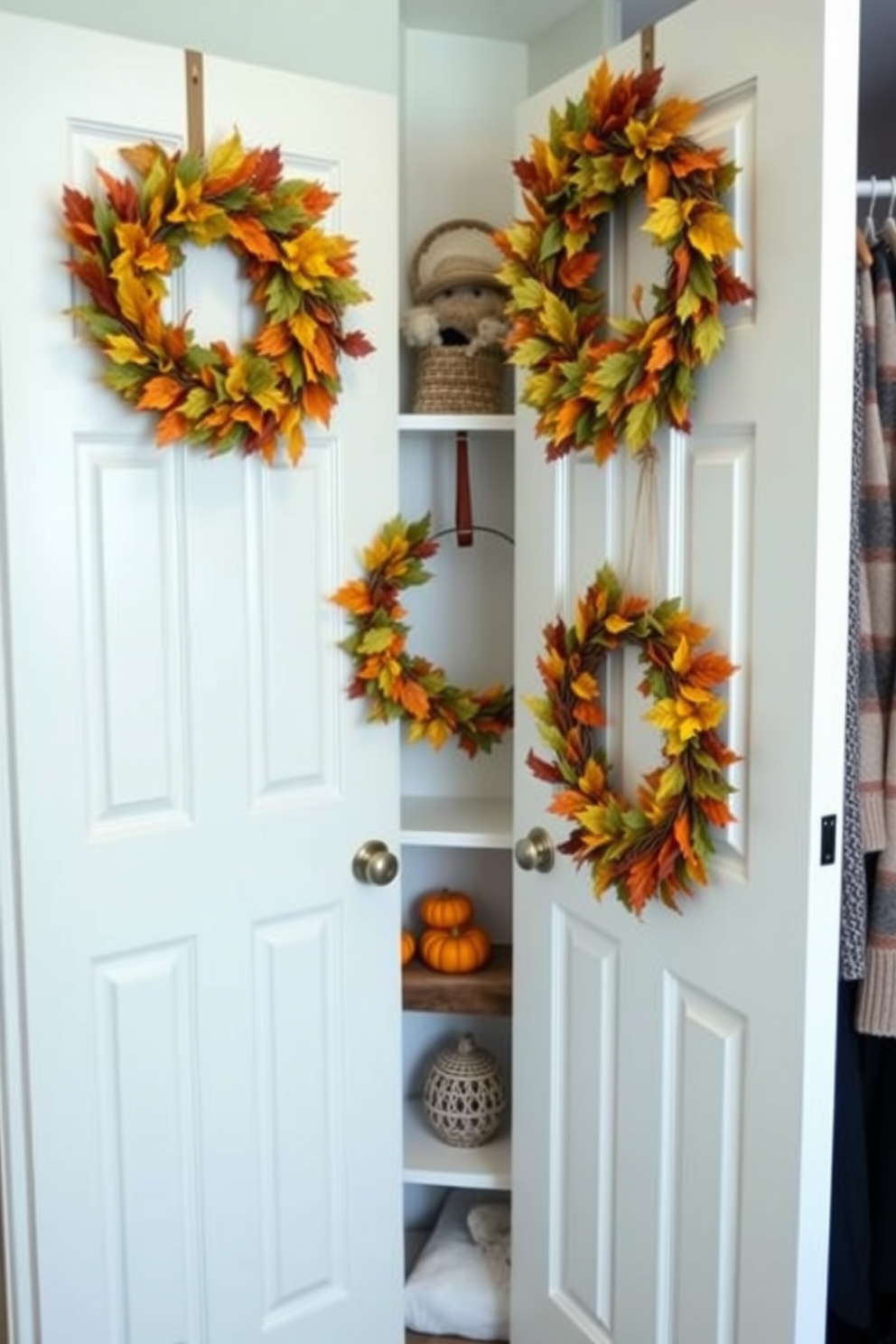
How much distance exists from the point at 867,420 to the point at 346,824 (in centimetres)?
92

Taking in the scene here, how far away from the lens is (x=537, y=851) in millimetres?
1808

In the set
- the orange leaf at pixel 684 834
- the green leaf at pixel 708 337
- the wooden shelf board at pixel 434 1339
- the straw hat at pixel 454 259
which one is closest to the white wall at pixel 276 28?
the straw hat at pixel 454 259

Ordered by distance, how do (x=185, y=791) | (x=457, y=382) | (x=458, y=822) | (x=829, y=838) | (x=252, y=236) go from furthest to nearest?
(x=458, y=822) → (x=457, y=382) → (x=185, y=791) → (x=252, y=236) → (x=829, y=838)

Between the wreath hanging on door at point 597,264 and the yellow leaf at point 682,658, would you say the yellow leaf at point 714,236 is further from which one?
the yellow leaf at point 682,658

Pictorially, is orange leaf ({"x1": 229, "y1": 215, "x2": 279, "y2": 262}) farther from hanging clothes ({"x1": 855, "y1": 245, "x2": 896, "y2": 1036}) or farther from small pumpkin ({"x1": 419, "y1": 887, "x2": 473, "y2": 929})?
small pumpkin ({"x1": 419, "y1": 887, "x2": 473, "y2": 929})

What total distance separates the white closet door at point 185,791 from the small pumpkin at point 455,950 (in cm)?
18

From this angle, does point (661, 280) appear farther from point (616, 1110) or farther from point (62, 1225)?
point (62, 1225)

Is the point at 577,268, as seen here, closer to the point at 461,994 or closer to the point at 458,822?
the point at 458,822

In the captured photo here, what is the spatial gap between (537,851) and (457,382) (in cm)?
73

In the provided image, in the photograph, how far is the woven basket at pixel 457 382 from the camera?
1.90 m

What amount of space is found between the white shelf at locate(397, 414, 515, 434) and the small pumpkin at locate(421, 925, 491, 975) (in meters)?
0.84

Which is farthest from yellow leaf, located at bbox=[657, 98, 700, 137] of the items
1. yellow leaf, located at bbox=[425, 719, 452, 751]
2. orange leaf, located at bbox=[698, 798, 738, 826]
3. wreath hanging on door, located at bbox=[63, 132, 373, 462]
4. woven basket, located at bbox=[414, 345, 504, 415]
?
yellow leaf, located at bbox=[425, 719, 452, 751]

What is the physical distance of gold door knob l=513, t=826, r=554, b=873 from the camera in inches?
70.7

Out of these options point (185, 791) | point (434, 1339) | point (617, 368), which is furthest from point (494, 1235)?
point (617, 368)
